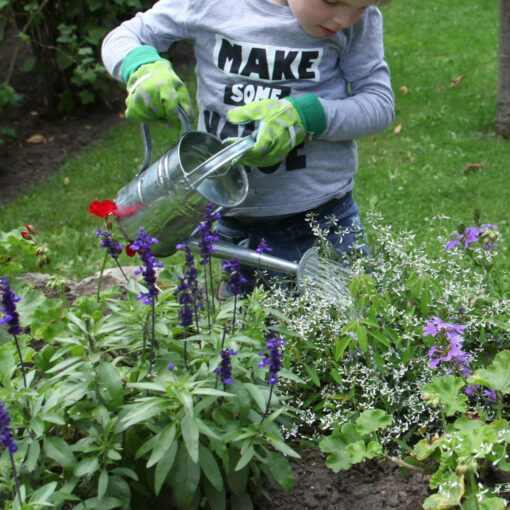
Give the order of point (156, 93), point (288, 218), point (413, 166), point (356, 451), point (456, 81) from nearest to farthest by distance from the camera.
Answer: point (356, 451), point (156, 93), point (288, 218), point (413, 166), point (456, 81)

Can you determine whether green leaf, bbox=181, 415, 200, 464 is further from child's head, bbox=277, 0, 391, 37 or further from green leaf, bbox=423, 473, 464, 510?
child's head, bbox=277, 0, 391, 37

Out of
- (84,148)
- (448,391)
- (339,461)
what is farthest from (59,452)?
(84,148)

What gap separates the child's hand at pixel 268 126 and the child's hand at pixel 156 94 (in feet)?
0.49

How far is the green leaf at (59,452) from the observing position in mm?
1345

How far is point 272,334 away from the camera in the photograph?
164 centimetres

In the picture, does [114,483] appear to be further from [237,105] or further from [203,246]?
[237,105]

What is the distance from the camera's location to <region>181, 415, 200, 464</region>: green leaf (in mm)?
1251

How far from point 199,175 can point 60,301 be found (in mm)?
582

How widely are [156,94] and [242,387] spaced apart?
0.83m

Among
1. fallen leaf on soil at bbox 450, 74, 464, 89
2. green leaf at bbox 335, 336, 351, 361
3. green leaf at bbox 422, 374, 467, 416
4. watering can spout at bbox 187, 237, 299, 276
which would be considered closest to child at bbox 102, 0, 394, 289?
watering can spout at bbox 187, 237, 299, 276

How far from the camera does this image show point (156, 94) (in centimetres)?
184

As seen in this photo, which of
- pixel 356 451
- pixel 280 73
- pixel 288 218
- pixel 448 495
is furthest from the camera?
pixel 288 218

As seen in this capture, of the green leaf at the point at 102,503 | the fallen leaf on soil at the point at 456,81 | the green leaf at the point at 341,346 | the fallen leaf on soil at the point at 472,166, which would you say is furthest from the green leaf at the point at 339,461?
the fallen leaf on soil at the point at 456,81

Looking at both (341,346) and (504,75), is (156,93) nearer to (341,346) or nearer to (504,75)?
(341,346)
